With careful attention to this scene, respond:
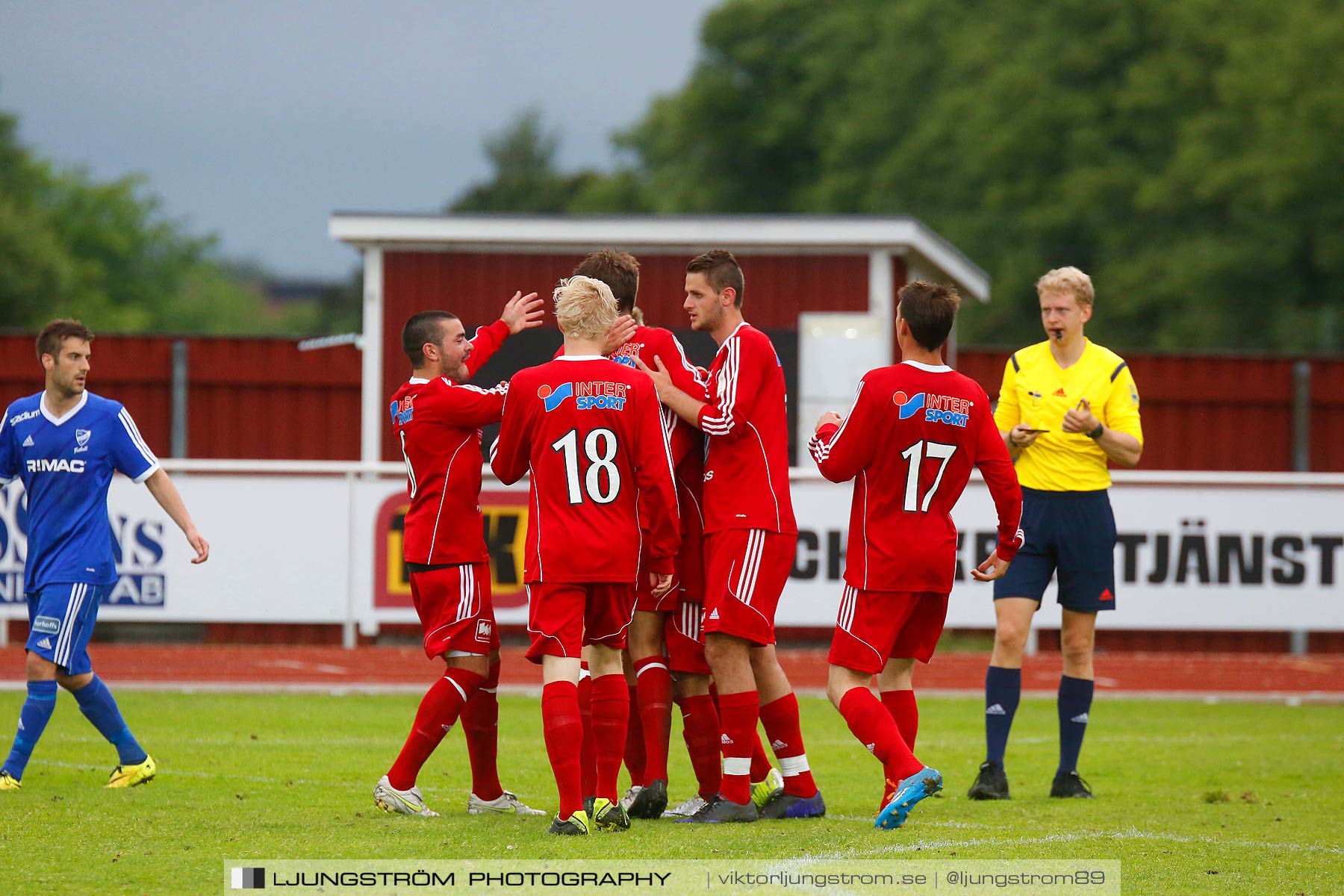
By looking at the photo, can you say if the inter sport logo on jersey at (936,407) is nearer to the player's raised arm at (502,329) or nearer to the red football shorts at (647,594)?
the red football shorts at (647,594)

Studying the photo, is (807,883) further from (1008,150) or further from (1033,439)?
(1008,150)

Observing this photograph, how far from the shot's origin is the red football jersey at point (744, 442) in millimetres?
6184

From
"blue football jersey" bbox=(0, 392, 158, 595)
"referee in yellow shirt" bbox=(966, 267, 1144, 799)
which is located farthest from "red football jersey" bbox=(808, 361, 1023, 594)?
"blue football jersey" bbox=(0, 392, 158, 595)

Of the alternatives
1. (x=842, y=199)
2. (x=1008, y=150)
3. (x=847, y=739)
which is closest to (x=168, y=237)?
(x=842, y=199)

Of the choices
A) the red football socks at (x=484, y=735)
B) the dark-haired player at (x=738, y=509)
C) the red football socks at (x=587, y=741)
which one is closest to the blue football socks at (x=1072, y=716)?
the dark-haired player at (x=738, y=509)

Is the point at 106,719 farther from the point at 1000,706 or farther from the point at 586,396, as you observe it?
the point at 1000,706

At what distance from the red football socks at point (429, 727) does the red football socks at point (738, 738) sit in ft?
3.67

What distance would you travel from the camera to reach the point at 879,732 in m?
6.09

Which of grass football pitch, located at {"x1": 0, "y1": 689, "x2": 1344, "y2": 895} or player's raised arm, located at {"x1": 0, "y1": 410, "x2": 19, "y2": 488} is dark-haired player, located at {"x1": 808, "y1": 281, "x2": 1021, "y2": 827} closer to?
grass football pitch, located at {"x1": 0, "y1": 689, "x2": 1344, "y2": 895}

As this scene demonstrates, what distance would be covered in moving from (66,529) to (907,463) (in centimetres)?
390

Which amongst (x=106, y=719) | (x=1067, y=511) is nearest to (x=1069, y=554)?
(x=1067, y=511)

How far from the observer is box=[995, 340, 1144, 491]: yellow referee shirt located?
7.51 m

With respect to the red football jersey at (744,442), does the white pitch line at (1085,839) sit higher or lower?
lower

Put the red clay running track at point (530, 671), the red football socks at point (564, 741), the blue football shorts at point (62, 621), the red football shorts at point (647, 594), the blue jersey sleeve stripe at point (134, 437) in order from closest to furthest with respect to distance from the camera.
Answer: the red football socks at point (564, 741), the red football shorts at point (647, 594), the blue football shorts at point (62, 621), the blue jersey sleeve stripe at point (134, 437), the red clay running track at point (530, 671)
